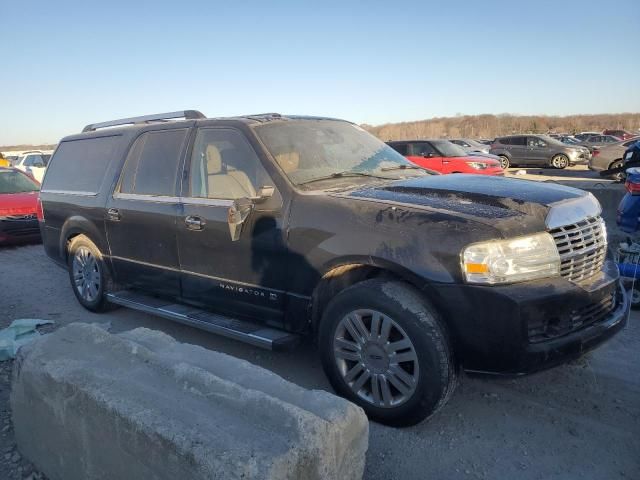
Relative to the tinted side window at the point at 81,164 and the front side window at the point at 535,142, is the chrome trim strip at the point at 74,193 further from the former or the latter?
the front side window at the point at 535,142

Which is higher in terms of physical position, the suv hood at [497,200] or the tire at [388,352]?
the suv hood at [497,200]

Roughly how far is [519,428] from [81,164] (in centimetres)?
482

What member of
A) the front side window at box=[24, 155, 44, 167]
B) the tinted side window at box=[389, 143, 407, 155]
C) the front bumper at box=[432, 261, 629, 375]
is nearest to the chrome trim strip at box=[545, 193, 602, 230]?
the front bumper at box=[432, 261, 629, 375]

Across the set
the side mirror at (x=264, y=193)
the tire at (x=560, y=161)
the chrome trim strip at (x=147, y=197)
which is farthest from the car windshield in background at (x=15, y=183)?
the tire at (x=560, y=161)

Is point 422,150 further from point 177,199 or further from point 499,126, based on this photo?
point 499,126

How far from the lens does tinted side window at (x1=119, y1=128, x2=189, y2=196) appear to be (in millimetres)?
4316

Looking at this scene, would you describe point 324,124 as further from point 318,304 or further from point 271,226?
point 318,304

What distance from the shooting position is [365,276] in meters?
3.23

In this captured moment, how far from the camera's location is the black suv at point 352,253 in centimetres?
271

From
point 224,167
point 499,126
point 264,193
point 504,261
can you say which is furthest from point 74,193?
point 499,126

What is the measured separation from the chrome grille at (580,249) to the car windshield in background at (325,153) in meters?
1.38

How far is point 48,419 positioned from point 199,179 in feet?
6.93

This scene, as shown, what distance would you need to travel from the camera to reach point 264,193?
3.52 meters

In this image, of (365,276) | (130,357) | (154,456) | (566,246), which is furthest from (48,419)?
(566,246)
